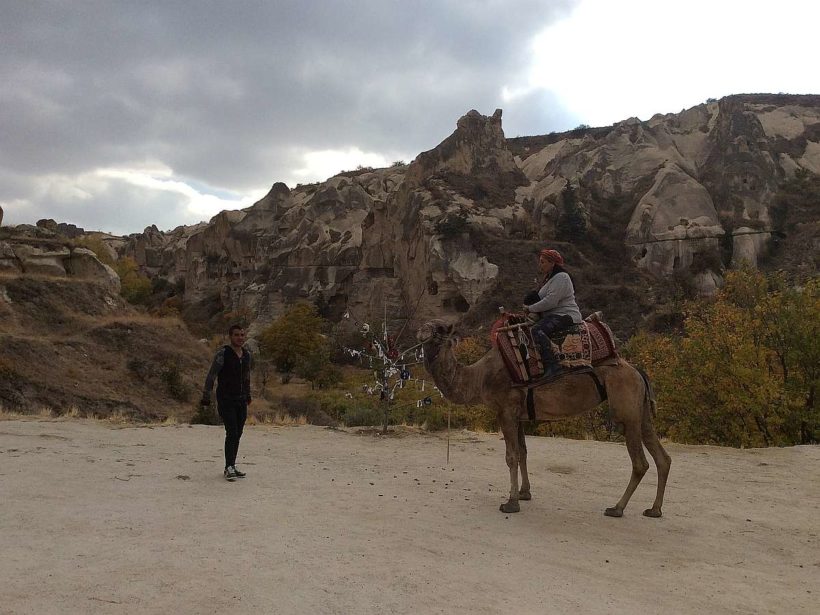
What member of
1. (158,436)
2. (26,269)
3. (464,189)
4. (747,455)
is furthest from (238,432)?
(464,189)

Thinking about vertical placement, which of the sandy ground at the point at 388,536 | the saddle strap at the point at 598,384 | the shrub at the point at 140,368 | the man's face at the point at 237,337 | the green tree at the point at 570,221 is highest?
the green tree at the point at 570,221

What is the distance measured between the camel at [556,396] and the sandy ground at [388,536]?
0.60 metres

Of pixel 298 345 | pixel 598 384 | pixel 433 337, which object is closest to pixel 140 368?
pixel 298 345

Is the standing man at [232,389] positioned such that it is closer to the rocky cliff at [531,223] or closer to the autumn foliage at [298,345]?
the autumn foliage at [298,345]

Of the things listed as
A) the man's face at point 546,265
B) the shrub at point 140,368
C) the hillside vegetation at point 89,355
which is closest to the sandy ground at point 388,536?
the man's face at point 546,265

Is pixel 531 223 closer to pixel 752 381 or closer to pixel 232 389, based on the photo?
pixel 752 381

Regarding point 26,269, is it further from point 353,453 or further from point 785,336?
point 785,336

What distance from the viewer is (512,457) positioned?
717 cm

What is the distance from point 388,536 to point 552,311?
3.20 m

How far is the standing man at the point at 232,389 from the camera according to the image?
8.25 m

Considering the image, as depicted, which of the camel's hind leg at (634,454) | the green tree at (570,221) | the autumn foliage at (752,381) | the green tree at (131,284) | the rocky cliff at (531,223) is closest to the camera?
the camel's hind leg at (634,454)

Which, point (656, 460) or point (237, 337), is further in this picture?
point (237, 337)

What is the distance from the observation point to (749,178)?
54.6 meters

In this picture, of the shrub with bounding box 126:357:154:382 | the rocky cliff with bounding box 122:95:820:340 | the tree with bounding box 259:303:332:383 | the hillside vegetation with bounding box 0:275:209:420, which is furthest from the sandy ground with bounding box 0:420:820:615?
the rocky cliff with bounding box 122:95:820:340
